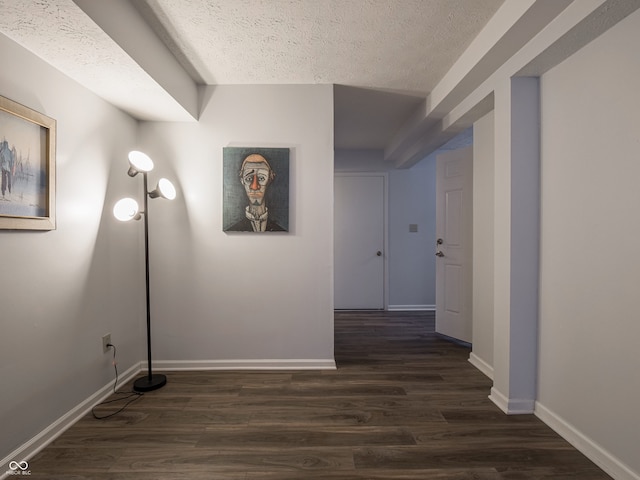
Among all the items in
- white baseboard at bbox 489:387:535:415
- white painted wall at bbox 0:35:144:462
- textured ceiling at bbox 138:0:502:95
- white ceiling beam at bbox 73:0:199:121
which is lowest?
white baseboard at bbox 489:387:535:415

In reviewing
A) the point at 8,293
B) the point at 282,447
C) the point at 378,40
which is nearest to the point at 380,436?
the point at 282,447

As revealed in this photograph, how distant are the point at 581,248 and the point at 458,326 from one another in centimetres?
190

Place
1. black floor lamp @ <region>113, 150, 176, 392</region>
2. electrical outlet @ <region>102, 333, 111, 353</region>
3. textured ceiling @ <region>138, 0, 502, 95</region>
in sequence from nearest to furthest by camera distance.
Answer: textured ceiling @ <region>138, 0, 502, 95</region>
black floor lamp @ <region>113, 150, 176, 392</region>
electrical outlet @ <region>102, 333, 111, 353</region>

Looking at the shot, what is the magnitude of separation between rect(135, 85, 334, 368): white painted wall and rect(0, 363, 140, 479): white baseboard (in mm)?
520

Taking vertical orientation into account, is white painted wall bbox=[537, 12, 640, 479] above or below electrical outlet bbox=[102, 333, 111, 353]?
above

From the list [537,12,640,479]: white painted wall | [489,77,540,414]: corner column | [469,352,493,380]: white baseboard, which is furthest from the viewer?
[469,352,493,380]: white baseboard

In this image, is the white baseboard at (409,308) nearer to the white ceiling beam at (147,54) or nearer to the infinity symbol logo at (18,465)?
the white ceiling beam at (147,54)

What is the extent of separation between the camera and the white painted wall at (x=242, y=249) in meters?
2.61

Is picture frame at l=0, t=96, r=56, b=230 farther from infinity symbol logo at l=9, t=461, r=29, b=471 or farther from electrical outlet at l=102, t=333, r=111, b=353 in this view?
infinity symbol logo at l=9, t=461, r=29, b=471

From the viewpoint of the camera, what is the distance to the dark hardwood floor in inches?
59.4

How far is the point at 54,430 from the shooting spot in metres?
1.75

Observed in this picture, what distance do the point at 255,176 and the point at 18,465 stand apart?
7.32 ft

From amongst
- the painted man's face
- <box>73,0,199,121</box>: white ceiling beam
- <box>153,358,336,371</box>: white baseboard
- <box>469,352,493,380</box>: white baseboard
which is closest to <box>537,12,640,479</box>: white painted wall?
<box>469,352,493,380</box>: white baseboard

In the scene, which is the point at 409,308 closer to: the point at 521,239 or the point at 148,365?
the point at 521,239
